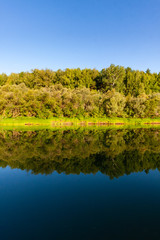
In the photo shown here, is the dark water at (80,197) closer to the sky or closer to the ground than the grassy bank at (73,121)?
closer to the ground

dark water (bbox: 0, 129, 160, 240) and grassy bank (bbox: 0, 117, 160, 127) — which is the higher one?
grassy bank (bbox: 0, 117, 160, 127)

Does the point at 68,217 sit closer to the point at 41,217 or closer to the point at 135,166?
the point at 41,217

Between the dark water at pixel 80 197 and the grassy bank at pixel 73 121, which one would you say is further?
the grassy bank at pixel 73 121

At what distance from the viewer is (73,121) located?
5722 centimetres

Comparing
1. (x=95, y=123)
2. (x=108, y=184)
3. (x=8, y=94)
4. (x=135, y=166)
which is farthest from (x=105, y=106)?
(x=108, y=184)

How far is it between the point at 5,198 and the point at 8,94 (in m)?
53.0

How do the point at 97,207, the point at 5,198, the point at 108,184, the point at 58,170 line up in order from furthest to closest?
the point at 58,170, the point at 108,184, the point at 5,198, the point at 97,207

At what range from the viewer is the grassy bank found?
5417 centimetres

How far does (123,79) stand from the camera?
301 ft

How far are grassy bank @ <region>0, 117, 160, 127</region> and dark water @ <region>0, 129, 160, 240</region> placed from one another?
127 feet

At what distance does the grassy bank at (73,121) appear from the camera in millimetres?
54172

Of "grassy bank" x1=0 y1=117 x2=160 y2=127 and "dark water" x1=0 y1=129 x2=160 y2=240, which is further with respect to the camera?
"grassy bank" x1=0 y1=117 x2=160 y2=127

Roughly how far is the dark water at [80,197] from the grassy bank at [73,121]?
3866 centimetres

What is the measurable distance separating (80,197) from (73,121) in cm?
4799
